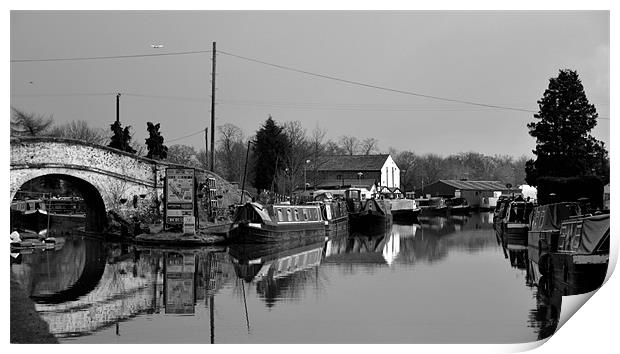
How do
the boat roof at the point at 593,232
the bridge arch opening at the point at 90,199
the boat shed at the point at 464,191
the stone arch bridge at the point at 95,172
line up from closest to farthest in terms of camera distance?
the boat roof at the point at 593,232 < the stone arch bridge at the point at 95,172 < the bridge arch opening at the point at 90,199 < the boat shed at the point at 464,191

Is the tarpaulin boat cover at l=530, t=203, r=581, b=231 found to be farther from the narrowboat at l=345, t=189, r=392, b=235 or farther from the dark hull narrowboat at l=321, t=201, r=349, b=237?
the narrowboat at l=345, t=189, r=392, b=235

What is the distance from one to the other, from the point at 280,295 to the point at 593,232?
568cm

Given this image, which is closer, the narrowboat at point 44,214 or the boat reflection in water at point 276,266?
the boat reflection in water at point 276,266

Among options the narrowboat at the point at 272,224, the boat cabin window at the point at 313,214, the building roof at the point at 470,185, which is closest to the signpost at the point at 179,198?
the narrowboat at the point at 272,224

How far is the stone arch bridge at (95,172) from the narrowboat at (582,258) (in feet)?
48.1

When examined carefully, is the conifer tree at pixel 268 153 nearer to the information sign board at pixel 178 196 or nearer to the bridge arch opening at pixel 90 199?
the bridge arch opening at pixel 90 199

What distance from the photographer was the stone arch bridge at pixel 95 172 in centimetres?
2297

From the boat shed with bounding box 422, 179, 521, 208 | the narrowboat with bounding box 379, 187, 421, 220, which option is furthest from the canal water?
the boat shed with bounding box 422, 179, 521, 208

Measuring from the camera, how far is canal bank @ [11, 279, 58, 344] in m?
10.2

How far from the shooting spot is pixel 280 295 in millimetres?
14750

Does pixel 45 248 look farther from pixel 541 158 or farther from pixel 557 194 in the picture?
pixel 541 158

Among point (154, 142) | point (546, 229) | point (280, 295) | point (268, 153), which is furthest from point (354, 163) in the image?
point (280, 295)

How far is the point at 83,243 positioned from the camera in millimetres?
25297
